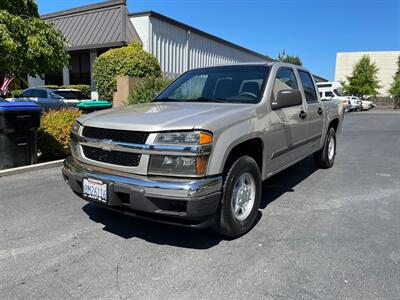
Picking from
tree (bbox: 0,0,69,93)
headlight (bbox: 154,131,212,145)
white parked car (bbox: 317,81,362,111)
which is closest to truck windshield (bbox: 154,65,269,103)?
headlight (bbox: 154,131,212,145)

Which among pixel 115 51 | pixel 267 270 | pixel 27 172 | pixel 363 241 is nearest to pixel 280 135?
pixel 363 241

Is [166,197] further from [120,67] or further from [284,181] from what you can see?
[120,67]

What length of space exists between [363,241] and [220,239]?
1.48 m

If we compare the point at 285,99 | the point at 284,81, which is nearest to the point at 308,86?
the point at 284,81

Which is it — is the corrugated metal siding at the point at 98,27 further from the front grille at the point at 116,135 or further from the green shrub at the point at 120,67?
the front grille at the point at 116,135

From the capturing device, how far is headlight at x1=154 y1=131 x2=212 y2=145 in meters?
3.37

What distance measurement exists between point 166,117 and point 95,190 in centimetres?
99

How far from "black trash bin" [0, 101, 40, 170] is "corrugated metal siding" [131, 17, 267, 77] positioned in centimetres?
1242

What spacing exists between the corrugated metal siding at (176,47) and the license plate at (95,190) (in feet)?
50.7

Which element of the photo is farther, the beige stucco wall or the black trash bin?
the beige stucco wall

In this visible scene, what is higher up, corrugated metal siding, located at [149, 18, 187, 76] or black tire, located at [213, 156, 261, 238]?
corrugated metal siding, located at [149, 18, 187, 76]

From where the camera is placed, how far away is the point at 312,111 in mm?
5887

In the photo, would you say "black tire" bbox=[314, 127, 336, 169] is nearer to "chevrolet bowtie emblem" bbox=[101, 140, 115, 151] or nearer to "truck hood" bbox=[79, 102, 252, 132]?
"truck hood" bbox=[79, 102, 252, 132]

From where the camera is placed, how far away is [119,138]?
367cm
